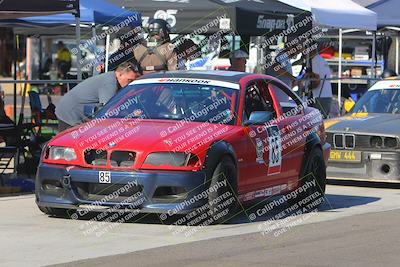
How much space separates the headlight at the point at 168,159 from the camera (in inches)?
378

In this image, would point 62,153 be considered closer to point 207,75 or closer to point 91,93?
point 207,75

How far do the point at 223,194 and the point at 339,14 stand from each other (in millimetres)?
10171

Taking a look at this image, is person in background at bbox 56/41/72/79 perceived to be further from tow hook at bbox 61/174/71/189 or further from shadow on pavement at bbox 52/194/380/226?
tow hook at bbox 61/174/71/189

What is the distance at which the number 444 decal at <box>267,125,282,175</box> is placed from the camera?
10.9 meters

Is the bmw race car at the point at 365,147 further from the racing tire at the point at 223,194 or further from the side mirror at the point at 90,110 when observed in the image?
the racing tire at the point at 223,194

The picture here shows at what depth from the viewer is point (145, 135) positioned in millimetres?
9883

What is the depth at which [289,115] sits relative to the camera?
38.0ft

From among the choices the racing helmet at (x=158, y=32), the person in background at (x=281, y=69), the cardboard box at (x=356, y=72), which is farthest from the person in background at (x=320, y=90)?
the cardboard box at (x=356, y=72)

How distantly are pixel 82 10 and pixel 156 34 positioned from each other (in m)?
1.41

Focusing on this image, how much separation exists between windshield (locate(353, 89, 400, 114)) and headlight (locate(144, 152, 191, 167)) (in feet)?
20.2

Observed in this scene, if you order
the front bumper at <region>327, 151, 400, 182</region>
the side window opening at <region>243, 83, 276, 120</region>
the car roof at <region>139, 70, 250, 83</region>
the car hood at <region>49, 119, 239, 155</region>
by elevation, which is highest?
the car roof at <region>139, 70, 250, 83</region>

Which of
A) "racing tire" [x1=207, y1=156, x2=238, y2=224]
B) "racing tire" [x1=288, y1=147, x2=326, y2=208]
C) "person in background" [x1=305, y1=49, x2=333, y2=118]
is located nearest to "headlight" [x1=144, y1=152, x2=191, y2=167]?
"racing tire" [x1=207, y1=156, x2=238, y2=224]

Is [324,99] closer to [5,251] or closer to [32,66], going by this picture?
[5,251]

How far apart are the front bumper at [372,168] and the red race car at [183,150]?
243 centimetres
